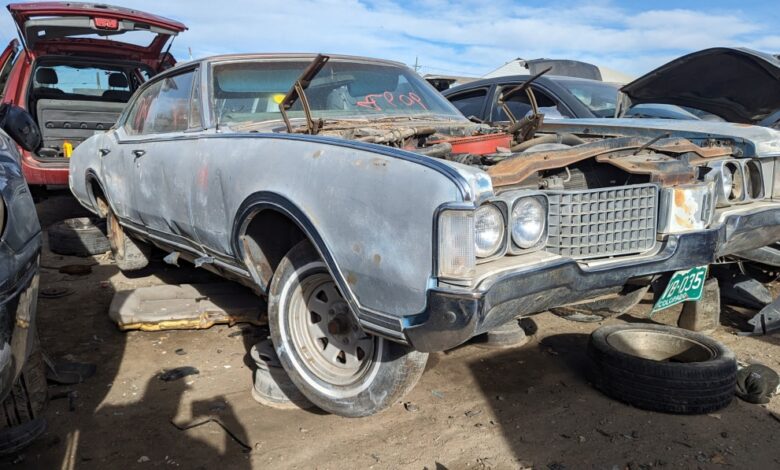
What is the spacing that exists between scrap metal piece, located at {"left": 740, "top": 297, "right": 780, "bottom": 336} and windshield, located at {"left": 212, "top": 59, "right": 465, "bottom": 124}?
2295mm

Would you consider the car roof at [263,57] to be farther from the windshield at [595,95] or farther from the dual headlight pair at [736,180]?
the windshield at [595,95]

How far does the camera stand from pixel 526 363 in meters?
3.38

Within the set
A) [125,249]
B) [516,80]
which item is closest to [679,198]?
[125,249]

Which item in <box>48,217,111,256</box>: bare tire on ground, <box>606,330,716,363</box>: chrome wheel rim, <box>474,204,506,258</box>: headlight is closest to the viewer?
<box>474,204,506,258</box>: headlight

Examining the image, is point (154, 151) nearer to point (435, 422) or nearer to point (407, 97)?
point (407, 97)

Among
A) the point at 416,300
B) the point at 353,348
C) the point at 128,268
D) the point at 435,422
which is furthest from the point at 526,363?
the point at 128,268

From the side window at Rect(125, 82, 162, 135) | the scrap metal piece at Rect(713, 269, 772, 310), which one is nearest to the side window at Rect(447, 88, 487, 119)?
the scrap metal piece at Rect(713, 269, 772, 310)

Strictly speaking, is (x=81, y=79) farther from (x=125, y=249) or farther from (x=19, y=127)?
(x=19, y=127)

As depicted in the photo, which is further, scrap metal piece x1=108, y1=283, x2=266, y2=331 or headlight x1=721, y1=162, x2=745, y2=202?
scrap metal piece x1=108, y1=283, x2=266, y2=331

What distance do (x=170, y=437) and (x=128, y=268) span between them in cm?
277

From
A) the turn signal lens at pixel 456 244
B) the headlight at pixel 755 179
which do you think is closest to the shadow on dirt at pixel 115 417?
the turn signal lens at pixel 456 244

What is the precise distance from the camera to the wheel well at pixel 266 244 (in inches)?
118

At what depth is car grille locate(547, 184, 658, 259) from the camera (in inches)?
95.7

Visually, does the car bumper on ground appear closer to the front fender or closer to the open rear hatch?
the front fender
